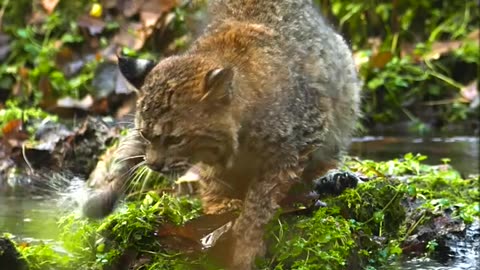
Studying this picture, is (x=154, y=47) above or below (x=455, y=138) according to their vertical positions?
above

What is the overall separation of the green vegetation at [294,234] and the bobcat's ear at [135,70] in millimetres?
585

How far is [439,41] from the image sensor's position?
1126 centimetres

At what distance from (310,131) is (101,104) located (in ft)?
15.4

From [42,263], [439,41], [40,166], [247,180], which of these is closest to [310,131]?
[247,180]

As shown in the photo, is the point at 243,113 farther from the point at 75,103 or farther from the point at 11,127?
the point at 75,103

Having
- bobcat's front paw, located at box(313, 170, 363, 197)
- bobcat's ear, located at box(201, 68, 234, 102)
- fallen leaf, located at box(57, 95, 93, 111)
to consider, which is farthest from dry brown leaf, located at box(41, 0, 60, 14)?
bobcat's ear, located at box(201, 68, 234, 102)

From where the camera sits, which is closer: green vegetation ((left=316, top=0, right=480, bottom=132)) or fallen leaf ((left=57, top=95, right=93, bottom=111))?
fallen leaf ((left=57, top=95, right=93, bottom=111))

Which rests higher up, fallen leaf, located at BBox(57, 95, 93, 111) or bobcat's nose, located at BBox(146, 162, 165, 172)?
bobcat's nose, located at BBox(146, 162, 165, 172)

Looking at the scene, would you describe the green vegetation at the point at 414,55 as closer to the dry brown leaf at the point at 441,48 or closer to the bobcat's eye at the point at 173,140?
the dry brown leaf at the point at 441,48

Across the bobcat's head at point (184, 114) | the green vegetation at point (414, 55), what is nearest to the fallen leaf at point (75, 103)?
the green vegetation at point (414, 55)

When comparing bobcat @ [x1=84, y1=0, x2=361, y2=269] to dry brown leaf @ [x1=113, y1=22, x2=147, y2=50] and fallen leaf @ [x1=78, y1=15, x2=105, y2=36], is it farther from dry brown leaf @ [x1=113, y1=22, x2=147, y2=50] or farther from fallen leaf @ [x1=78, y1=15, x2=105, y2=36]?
fallen leaf @ [x1=78, y1=15, x2=105, y2=36]

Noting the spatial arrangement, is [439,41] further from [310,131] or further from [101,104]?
[310,131]

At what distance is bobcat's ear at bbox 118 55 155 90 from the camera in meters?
4.41

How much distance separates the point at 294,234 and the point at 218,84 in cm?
79
